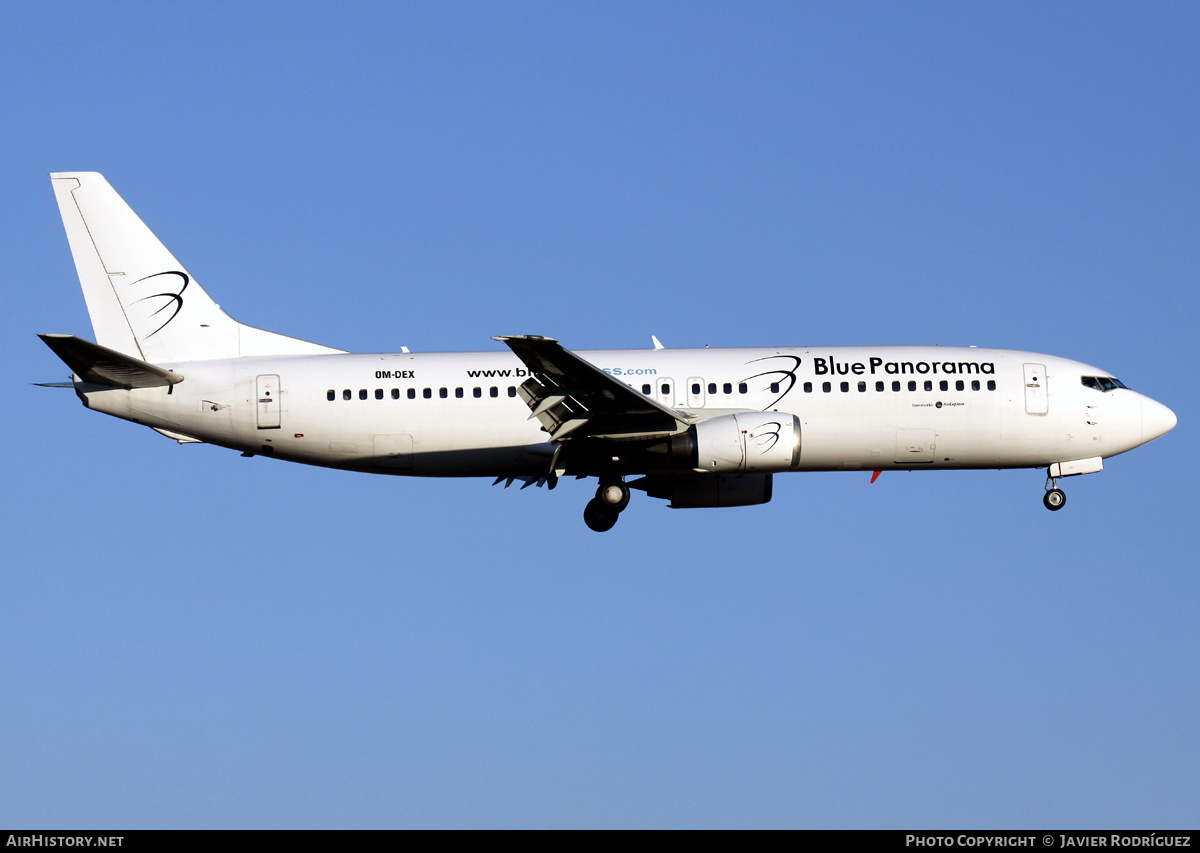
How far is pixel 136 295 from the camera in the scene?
38.7m

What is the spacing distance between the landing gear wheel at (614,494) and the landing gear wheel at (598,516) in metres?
0.31

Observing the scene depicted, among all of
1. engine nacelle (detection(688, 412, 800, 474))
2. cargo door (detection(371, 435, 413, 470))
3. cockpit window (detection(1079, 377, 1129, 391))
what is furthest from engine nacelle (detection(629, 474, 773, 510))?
cockpit window (detection(1079, 377, 1129, 391))

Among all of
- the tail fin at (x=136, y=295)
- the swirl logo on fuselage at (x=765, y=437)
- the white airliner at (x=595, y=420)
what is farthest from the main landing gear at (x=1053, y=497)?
the tail fin at (x=136, y=295)

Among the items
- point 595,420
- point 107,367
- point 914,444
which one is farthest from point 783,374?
point 107,367

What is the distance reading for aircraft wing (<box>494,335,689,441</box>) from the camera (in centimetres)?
3309

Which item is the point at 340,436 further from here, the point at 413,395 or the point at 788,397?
the point at 788,397

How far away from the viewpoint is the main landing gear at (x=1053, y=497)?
127 feet

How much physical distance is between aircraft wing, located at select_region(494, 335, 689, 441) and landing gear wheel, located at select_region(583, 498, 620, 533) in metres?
2.59

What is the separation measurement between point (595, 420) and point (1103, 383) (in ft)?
47.7

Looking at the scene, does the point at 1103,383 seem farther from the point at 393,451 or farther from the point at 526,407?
the point at 393,451

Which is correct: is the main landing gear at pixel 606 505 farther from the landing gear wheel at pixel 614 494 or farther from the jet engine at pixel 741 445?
the jet engine at pixel 741 445
